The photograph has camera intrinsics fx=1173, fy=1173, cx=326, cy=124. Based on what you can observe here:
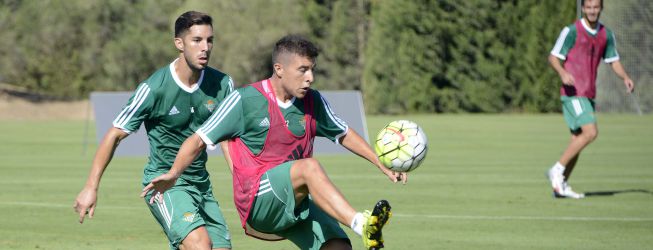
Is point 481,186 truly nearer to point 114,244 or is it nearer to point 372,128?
point 114,244

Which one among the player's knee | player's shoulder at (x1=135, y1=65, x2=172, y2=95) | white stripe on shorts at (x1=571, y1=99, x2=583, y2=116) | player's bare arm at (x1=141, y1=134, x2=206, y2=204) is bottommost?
white stripe on shorts at (x1=571, y1=99, x2=583, y2=116)

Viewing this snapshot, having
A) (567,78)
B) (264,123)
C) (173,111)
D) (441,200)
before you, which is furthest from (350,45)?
(264,123)

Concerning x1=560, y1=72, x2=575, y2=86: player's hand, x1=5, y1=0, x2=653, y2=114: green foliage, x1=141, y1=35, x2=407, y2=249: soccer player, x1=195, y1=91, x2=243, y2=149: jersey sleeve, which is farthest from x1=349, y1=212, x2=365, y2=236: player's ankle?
x1=5, y1=0, x2=653, y2=114: green foliage

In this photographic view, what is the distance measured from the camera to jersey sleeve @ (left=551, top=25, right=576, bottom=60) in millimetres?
15914

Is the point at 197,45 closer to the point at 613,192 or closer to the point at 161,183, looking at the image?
the point at 161,183

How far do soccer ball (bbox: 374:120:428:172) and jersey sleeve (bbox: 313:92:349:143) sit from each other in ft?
1.03

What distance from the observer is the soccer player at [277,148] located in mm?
7680

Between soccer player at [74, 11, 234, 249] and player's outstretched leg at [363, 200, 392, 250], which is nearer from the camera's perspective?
player's outstretched leg at [363, 200, 392, 250]

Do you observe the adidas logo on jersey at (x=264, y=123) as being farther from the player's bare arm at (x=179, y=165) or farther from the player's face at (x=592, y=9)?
the player's face at (x=592, y=9)

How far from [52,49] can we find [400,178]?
69646 mm

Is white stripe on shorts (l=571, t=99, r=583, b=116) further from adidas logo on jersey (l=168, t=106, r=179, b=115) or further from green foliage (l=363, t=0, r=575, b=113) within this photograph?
green foliage (l=363, t=0, r=575, b=113)

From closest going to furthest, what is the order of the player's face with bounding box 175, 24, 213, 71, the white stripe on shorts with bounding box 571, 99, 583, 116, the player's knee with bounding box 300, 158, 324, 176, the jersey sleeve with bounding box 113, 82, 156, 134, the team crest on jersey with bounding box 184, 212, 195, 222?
the player's knee with bounding box 300, 158, 324, 176, the team crest on jersey with bounding box 184, 212, 195, 222, the jersey sleeve with bounding box 113, 82, 156, 134, the player's face with bounding box 175, 24, 213, 71, the white stripe on shorts with bounding box 571, 99, 583, 116

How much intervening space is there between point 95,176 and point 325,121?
1661mm

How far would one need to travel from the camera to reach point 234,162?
8.05 meters
